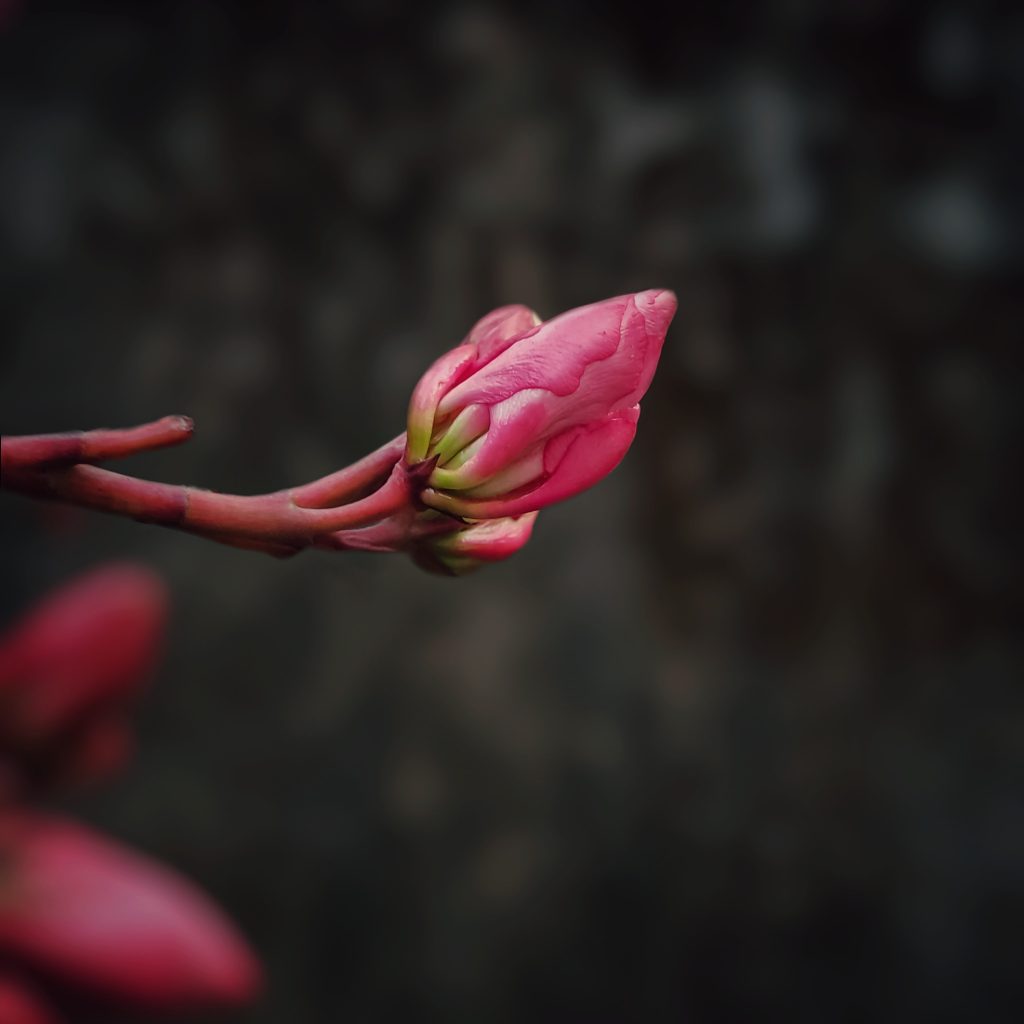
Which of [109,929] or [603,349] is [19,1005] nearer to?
[109,929]

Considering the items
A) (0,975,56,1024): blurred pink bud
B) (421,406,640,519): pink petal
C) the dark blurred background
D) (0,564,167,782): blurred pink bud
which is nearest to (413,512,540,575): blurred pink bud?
(421,406,640,519): pink petal

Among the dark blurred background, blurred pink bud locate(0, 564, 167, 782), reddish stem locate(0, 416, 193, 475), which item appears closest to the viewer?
reddish stem locate(0, 416, 193, 475)

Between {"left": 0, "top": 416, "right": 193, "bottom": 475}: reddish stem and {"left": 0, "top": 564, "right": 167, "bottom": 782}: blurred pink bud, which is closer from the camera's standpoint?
{"left": 0, "top": 416, "right": 193, "bottom": 475}: reddish stem

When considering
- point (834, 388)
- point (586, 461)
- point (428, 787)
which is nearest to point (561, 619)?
point (428, 787)

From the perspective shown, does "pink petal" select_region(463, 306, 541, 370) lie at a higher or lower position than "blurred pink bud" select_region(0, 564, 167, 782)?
lower

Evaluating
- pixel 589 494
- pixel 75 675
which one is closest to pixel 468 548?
pixel 75 675

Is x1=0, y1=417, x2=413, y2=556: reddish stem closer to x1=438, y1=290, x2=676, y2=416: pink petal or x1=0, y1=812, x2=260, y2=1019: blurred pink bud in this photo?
x1=438, y1=290, x2=676, y2=416: pink petal
